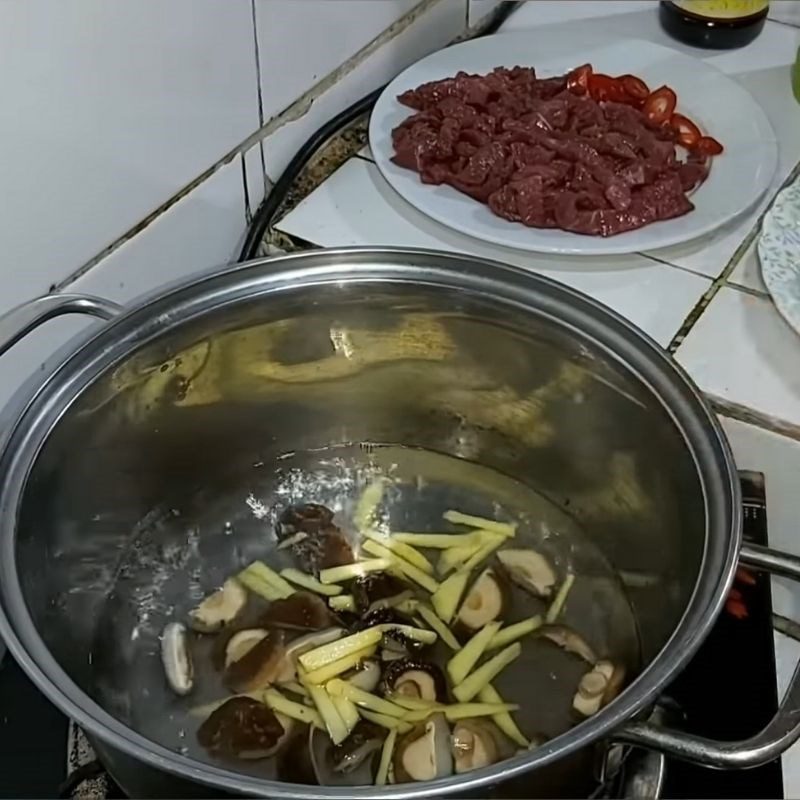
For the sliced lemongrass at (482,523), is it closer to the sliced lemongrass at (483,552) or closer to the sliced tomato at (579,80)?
the sliced lemongrass at (483,552)

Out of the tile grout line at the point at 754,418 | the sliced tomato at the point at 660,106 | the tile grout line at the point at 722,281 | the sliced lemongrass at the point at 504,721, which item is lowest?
the sliced lemongrass at the point at 504,721

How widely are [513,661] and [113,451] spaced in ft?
0.93

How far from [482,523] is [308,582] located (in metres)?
0.13

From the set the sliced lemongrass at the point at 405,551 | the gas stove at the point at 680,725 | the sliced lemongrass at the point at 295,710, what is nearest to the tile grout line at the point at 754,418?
the gas stove at the point at 680,725

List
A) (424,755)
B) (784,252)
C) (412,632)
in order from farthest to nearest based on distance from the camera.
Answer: (784,252)
(412,632)
(424,755)

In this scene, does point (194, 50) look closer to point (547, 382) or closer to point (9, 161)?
point (9, 161)

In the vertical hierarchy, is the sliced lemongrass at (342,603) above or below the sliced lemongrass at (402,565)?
above

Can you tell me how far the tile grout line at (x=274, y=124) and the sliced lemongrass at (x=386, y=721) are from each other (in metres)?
0.31

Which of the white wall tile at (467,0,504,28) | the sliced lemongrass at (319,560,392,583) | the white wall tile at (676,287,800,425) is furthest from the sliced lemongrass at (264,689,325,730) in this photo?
the white wall tile at (467,0,504,28)

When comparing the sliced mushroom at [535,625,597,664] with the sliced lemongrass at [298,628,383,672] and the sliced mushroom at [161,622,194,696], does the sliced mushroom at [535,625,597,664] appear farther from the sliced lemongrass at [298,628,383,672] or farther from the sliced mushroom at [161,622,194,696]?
the sliced mushroom at [161,622,194,696]

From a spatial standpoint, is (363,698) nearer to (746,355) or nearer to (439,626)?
(439,626)

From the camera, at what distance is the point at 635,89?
101 cm

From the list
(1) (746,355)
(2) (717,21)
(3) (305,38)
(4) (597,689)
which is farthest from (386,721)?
(2) (717,21)

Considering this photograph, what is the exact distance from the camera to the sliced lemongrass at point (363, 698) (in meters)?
0.70
